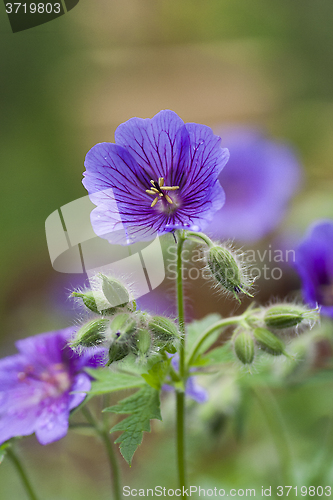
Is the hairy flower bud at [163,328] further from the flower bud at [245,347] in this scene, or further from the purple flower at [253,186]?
the purple flower at [253,186]

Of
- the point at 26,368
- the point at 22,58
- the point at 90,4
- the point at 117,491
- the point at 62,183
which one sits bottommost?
the point at 117,491

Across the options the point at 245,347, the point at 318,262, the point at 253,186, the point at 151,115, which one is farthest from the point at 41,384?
the point at 151,115

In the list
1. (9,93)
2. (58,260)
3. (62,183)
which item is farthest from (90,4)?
(58,260)

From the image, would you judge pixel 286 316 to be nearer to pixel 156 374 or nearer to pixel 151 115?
pixel 156 374

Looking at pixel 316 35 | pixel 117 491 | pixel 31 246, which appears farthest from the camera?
pixel 316 35

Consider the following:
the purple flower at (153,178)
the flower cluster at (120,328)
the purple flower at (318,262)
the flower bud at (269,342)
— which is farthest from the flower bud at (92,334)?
the purple flower at (318,262)

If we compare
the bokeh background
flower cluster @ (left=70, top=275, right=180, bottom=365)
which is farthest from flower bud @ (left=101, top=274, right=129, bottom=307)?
the bokeh background

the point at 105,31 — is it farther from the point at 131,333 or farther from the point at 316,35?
the point at 131,333
